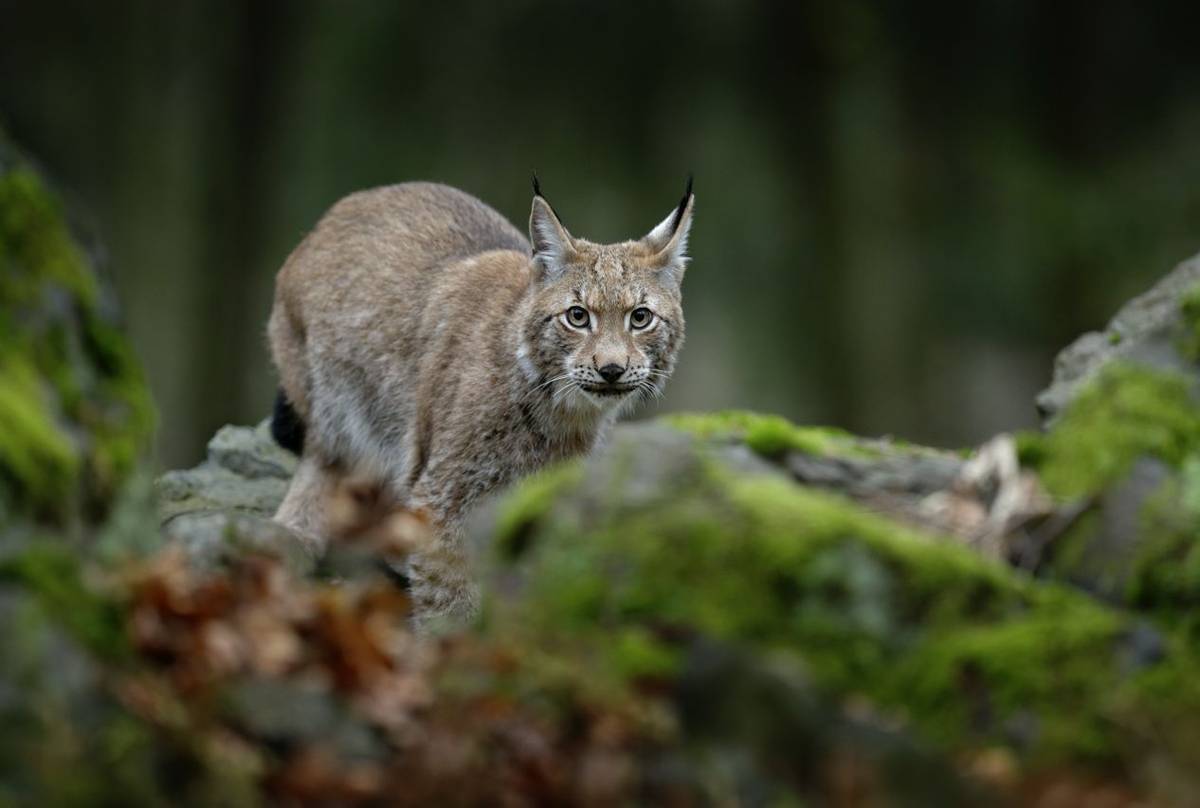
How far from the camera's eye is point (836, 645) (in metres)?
3.21

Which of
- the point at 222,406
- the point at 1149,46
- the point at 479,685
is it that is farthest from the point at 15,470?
the point at 1149,46

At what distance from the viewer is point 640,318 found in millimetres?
6250

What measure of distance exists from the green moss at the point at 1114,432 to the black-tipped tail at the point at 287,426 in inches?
167

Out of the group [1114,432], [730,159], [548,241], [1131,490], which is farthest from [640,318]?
[730,159]

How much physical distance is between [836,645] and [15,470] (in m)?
1.71

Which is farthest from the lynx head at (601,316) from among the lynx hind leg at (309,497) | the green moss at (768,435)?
the green moss at (768,435)

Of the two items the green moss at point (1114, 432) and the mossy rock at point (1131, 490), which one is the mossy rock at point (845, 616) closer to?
the mossy rock at point (1131, 490)

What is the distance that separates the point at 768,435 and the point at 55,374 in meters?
1.80

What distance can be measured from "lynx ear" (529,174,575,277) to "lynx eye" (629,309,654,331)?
0.37 meters

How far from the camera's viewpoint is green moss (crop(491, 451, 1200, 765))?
3.14 metres

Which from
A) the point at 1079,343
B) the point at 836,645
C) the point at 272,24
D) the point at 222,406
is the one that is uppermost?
the point at 272,24

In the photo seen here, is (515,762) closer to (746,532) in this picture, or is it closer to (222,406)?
(746,532)

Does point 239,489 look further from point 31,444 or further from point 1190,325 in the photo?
point 1190,325

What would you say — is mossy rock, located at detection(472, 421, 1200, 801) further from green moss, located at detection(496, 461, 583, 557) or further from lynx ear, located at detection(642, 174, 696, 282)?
lynx ear, located at detection(642, 174, 696, 282)
